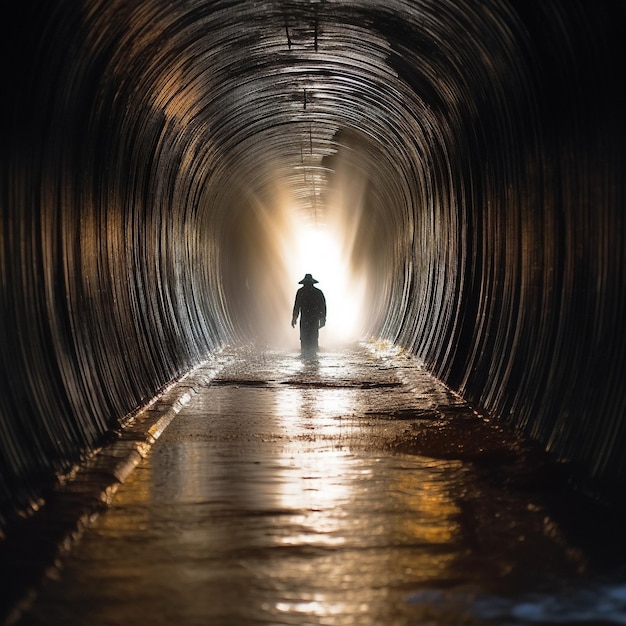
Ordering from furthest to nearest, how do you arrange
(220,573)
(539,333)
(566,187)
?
(539,333), (566,187), (220,573)

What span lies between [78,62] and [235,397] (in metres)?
4.57

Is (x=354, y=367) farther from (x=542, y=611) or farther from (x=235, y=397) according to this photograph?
(x=542, y=611)

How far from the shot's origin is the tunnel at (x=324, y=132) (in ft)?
18.6

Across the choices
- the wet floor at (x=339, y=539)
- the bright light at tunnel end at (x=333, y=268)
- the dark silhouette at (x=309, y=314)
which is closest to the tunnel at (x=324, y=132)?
the wet floor at (x=339, y=539)

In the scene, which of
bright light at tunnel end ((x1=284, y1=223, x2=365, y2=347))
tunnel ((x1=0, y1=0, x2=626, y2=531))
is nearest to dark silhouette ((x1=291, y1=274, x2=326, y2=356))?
tunnel ((x1=0, y1=0, x2=626, y2=531))

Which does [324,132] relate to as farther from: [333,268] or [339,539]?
[333,268]

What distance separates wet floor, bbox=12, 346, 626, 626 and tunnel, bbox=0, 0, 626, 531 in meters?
0.51

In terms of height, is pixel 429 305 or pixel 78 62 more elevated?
pixel 78 62

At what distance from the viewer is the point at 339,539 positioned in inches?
184

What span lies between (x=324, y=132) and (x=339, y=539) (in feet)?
42.8

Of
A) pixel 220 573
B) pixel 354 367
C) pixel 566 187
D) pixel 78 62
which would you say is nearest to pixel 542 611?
pixel 220 573

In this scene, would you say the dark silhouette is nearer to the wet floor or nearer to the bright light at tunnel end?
the bright light at tunnel end

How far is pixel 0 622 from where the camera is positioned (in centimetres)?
350

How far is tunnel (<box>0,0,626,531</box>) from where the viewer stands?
18.6 ft
